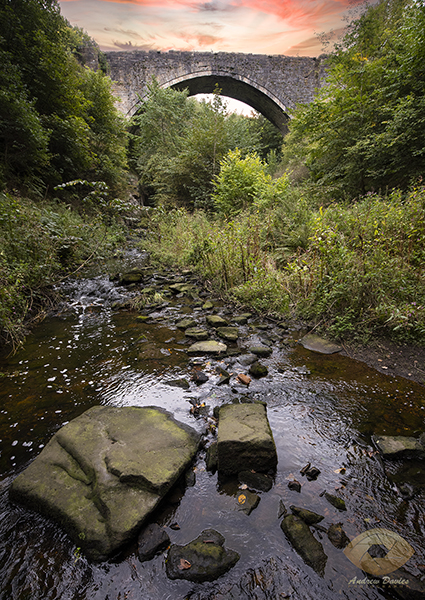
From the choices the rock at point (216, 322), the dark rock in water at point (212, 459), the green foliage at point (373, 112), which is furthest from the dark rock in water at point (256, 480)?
the green foliage at point (373, 112)

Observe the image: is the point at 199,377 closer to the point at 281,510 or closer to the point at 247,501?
the point at 247,501

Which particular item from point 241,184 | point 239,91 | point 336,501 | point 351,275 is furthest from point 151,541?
point 239,91

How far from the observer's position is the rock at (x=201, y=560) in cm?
121

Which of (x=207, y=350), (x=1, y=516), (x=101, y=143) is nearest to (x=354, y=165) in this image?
(x=207, y=350)

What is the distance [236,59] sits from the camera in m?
21.1

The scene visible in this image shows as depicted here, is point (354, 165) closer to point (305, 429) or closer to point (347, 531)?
point (305, 429)

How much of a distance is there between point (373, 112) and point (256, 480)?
9.24 m

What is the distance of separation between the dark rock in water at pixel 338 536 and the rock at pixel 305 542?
0.08 meters

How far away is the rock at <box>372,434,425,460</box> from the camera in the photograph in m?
1.80

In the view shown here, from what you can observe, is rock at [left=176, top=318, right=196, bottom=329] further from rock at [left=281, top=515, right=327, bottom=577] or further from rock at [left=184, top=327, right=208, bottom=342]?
rock at [left=281, top=515, right=327, bottom=577]

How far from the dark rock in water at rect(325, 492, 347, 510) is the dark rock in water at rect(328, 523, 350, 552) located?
0.11 m

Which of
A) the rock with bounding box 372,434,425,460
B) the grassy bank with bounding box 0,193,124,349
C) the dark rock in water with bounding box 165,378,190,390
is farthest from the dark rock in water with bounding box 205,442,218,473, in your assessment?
the grassy bank with bounding box 0,193,124,349

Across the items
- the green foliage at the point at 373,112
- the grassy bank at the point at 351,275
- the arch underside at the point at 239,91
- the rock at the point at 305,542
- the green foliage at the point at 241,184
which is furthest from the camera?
the arch underside at the point at 239,91

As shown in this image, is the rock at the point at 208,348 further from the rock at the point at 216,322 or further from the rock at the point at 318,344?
the rock at the point at 318,344
